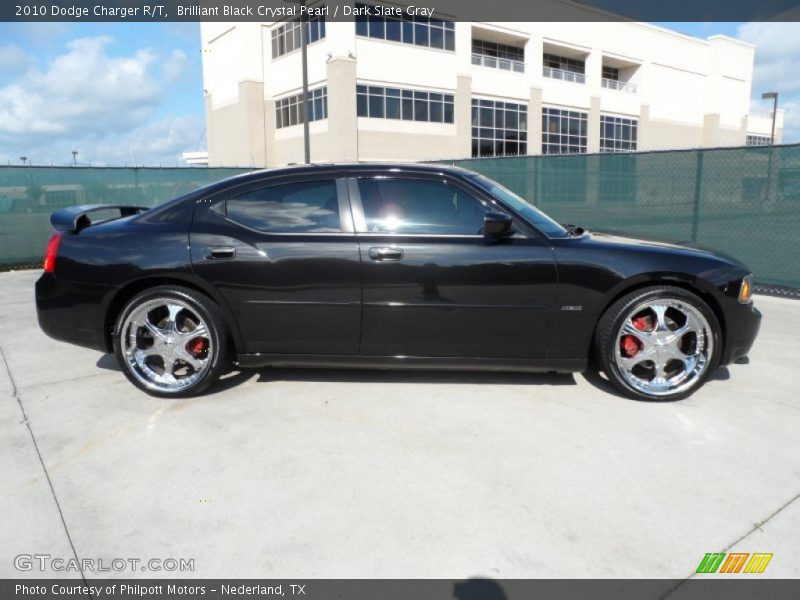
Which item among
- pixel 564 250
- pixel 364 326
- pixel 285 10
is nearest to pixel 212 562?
pixel 364 326

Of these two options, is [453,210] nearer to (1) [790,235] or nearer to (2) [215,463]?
(2) [215,463]

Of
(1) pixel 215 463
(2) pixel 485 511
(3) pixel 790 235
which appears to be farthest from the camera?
(3) pixel 790 235

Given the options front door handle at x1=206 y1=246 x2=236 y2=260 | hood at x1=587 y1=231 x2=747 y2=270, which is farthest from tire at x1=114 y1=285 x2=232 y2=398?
hood at x1=587 y1=231 x2=747 y2=270

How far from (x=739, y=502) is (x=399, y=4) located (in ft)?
108

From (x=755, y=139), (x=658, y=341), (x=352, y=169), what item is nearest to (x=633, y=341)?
(x=658, y=341)

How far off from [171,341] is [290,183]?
1367mm

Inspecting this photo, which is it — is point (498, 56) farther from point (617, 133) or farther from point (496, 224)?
point (496, 224)

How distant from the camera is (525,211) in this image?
406 centimetres

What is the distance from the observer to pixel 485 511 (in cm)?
263

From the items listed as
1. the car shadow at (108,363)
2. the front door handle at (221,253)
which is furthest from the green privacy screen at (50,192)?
the front door handle at (221,253)

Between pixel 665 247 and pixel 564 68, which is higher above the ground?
pixel 564 68

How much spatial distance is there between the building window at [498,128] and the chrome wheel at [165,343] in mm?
33921

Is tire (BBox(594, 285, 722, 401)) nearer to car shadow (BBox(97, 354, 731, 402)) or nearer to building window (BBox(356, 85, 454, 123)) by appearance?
car shadow (BBox(97, 354, 731, 402))

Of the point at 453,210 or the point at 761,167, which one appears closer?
the point at 453,210
